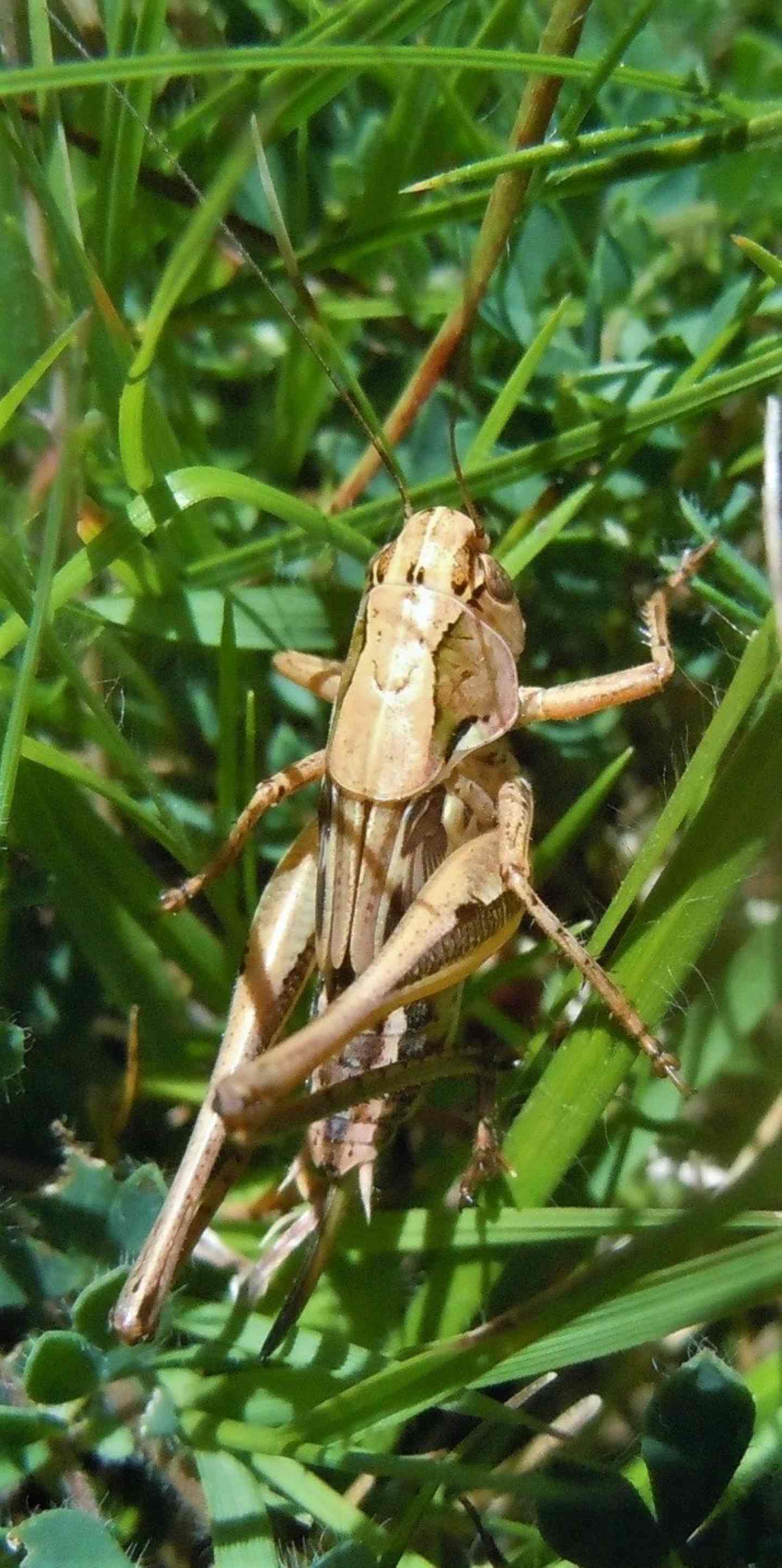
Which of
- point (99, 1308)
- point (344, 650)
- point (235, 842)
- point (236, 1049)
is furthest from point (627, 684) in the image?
point (99, 1308)

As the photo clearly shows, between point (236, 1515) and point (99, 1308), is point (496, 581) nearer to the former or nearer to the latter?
point (99, 1308)

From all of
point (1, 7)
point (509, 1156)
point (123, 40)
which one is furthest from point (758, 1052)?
point (1, 7)

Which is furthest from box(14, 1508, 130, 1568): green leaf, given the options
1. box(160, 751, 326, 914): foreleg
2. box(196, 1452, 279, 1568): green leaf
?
box(160, 751, 326, 914): foreleg

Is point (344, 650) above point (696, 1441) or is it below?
above

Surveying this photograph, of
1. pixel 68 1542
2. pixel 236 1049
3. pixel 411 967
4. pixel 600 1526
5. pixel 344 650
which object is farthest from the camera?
pixel 344 650

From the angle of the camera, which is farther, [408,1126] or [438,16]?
[408,1126]

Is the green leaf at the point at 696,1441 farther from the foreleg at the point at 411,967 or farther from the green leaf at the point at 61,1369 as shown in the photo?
the green leaf at the point at 61,1369

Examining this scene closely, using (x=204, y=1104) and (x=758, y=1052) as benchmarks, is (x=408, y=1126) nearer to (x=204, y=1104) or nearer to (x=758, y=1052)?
(x=204, y=1104)
